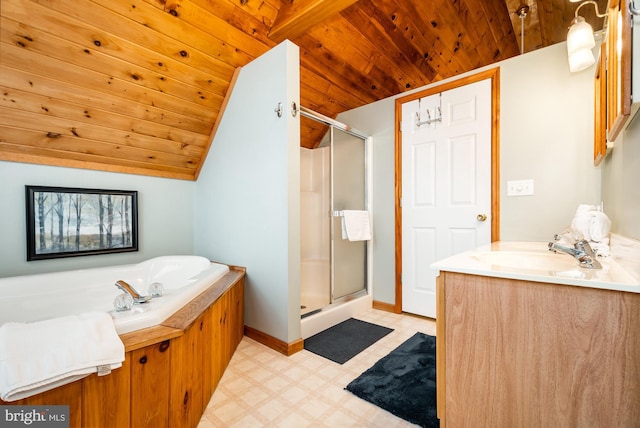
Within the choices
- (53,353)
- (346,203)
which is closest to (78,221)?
(53,353)

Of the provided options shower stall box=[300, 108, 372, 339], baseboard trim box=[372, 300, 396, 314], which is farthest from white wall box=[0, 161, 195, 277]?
baseboard trim box=[372, 300, 396, 314]

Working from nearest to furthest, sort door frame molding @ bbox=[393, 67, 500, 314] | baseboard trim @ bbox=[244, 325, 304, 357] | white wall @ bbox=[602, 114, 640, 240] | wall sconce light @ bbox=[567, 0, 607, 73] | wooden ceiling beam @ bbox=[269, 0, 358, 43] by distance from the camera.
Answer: white wall @ bbox=[602, 114, 640, 240]
wall sconce light @ bbox=[567, 0, 607, 73]
wooden ceiling beam @ bbox=[269, 0, 358, 43]
baseboard trim @ bbox=[244, 325, 304, 357]
door frame molding @ bbox=[393, 67, 500, 314]

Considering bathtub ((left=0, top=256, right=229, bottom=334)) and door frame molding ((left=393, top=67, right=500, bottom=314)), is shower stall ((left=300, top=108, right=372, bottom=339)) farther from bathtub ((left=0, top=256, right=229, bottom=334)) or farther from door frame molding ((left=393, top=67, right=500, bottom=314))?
bathtub ((left=0, top=256, right=229, bottom=334))

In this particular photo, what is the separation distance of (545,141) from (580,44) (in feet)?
1.89

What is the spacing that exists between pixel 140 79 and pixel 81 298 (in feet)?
4.92

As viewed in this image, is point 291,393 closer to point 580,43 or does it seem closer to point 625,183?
point 625,183

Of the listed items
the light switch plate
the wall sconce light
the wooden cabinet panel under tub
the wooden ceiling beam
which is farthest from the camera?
the light switch plate

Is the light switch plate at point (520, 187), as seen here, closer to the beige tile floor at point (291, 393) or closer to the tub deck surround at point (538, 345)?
the tub deck surround at point (538, 345)

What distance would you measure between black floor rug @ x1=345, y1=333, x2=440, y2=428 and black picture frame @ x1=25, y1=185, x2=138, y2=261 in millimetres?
2100

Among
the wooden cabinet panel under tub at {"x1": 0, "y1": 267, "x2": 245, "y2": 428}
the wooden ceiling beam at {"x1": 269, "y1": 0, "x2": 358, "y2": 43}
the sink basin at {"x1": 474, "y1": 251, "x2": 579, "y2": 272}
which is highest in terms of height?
the wooden ceiling beam at {"x1": 269, "y1": 0, "x2": 358, "y2": 43}

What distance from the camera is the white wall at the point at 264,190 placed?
6.26 feet

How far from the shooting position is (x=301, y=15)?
1895 millimetres

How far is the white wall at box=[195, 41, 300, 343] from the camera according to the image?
1.91 m

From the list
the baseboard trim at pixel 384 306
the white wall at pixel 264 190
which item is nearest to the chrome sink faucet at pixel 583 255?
the white wall at pixel 264 190
